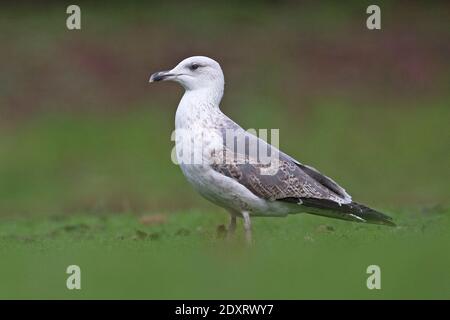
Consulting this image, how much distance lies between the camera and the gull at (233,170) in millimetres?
9711

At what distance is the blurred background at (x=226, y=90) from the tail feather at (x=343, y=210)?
8817 mm

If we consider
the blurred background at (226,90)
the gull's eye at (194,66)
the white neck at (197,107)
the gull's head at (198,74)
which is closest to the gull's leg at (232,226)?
the white neck at (197,107)

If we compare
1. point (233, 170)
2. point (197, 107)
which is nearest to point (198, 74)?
point (197, 107)

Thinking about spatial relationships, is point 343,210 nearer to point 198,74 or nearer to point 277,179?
point 277,179

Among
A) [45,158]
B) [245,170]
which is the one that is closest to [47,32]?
[45,158]

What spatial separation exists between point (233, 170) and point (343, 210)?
114cm

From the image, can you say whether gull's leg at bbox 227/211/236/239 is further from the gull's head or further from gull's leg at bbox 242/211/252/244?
the gull's head

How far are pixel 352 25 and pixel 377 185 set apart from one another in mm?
9725

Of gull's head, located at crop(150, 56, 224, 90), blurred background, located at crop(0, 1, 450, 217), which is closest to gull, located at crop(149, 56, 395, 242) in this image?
gull's head, located at crop(150, 56, 224, 90)

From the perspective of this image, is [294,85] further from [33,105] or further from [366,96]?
[33,105]

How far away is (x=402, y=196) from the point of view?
1770 centimetres

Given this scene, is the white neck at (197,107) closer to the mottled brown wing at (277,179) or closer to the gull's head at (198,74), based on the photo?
the gull's head at (198,74)

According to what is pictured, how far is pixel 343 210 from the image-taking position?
397 inches

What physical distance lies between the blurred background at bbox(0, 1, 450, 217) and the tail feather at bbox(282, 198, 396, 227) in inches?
347
